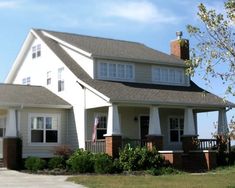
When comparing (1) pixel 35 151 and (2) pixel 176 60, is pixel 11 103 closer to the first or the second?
(1) pixel 35 151

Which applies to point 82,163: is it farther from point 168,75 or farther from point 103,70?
point 168,75

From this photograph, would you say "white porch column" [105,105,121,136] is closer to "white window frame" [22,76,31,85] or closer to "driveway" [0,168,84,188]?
"driveway" [0,168,84,188]

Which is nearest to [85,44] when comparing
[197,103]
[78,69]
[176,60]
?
[78,69]

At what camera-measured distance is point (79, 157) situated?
981 inches

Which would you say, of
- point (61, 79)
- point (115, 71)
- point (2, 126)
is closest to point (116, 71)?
point (115, 71)

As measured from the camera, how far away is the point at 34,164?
2567cm

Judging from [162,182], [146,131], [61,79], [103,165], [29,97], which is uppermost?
[61,79]

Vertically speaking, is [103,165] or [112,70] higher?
[112,70]

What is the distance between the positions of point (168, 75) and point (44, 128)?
872 centimetres

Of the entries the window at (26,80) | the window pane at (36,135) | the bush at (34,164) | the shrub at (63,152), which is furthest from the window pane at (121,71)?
the window at (26,80)

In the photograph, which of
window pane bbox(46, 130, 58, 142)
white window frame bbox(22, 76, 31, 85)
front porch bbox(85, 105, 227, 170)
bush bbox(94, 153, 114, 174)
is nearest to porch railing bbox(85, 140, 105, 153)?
front porch bbox(85, 105, 227, 170)

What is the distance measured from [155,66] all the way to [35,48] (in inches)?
323

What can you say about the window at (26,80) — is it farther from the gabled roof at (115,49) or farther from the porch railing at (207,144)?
the porch railing at (207,144)

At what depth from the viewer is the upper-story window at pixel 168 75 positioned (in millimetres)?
32031
